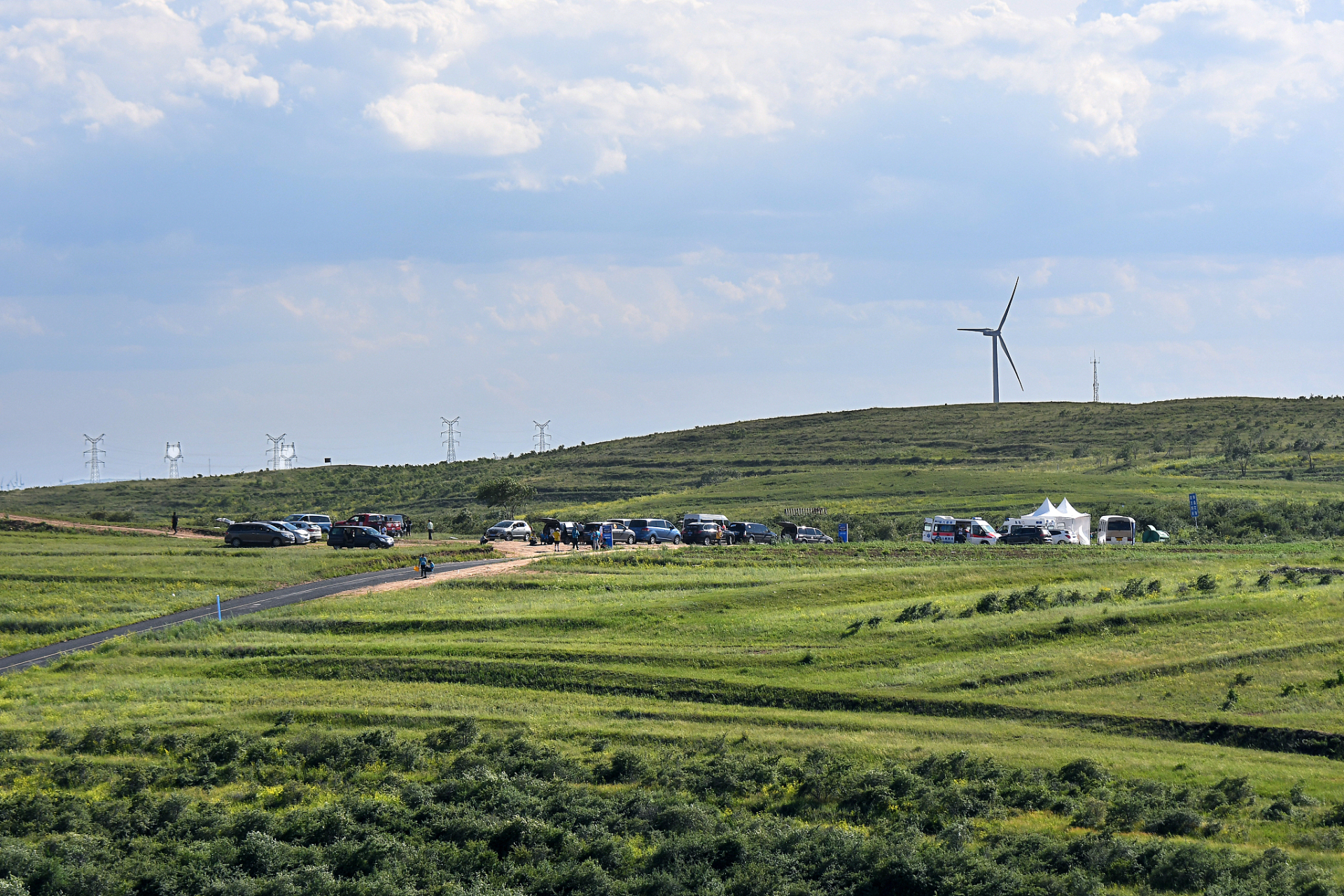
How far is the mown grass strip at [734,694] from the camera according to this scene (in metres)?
31.7

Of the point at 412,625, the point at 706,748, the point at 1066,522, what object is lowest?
the point at 706,748

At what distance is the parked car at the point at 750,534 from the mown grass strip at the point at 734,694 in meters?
43.7

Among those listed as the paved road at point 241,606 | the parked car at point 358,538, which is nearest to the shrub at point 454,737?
the paved road at point 241,606

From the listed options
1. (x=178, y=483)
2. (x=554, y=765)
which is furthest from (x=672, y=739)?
(x=178, y=483)

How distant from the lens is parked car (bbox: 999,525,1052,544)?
2987 inches

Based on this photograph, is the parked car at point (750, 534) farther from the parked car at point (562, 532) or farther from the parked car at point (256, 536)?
the parked car at point (256, 536)

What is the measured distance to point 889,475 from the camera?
459 feet

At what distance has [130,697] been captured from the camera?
38.4m

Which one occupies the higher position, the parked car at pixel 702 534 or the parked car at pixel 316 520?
the parked car at pixel 316 520

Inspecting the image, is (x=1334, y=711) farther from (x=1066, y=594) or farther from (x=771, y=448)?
(x=771, y=448)

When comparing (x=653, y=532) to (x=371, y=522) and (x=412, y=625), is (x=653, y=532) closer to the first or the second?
(x=371, y=522)

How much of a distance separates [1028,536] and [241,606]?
160ft

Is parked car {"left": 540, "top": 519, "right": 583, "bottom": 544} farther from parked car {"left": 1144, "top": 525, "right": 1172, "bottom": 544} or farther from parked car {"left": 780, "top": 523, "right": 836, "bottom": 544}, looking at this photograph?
parked car {"left": 1144, "top": 525, "right": 1172, "bottom": 544}

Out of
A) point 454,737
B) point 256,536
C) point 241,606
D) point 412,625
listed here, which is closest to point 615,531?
point 256,536
